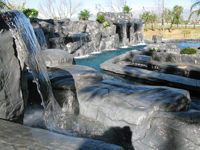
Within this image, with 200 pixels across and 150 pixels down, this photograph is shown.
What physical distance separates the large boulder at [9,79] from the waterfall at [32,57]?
141 millimetres

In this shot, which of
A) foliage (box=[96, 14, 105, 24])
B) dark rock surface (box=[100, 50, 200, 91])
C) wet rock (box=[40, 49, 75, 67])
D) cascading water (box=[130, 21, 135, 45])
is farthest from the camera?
cascading water (box=[130, 21, 135, 45])

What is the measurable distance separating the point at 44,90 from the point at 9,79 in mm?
1217

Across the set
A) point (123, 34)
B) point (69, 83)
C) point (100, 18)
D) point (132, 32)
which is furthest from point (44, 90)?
point (132, 32)

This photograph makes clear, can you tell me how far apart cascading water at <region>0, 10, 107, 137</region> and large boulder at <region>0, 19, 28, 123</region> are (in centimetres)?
19

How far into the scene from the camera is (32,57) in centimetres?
342

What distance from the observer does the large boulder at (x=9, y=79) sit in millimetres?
2430

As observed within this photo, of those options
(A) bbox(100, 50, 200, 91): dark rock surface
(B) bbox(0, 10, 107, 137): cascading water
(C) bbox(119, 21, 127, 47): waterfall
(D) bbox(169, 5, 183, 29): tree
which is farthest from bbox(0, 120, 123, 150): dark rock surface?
(D) bbox(169, 5, 183, 29): tree

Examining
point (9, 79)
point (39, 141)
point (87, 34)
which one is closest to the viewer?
point (39, 141)

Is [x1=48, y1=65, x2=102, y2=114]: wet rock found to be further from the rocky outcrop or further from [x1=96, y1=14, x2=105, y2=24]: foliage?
[x1=96, y1=14, x2=105, y2=24]: foliage

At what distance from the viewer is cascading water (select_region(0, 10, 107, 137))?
2.97 meters

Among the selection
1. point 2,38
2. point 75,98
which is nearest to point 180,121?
point 75,98

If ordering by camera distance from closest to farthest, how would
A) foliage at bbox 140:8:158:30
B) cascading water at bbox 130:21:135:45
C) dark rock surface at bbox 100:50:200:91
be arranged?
dark rock surface at bbox 100:50:200:91, cascading water at bbox 130:21:135:45, foliage at bbox 140:8:158:30

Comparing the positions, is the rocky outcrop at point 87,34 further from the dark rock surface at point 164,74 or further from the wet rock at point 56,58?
the wet rock at point 56,58

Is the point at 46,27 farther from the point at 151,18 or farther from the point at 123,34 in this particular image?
the point at 151,18
